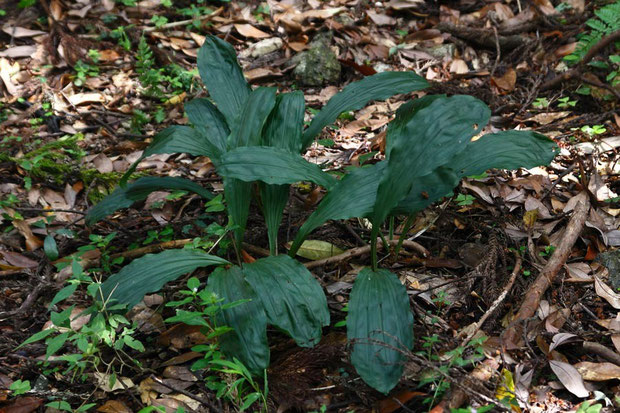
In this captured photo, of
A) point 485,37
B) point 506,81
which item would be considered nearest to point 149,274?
point 506,81

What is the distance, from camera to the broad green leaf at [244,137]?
2.17 metres

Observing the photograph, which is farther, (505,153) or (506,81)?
(506,81)

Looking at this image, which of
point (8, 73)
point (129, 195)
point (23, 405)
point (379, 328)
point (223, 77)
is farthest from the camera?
point (8, 73)

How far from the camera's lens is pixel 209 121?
2469 mm

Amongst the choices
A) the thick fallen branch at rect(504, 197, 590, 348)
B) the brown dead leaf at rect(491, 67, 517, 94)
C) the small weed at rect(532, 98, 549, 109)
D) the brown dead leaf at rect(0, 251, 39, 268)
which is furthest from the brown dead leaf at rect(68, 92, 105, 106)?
the thick fallen branch at rect(504, 197, 590, 348)

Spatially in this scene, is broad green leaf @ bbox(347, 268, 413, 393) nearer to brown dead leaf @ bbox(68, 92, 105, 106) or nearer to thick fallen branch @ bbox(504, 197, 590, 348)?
thick fallen branch @ bbox(504, 197, 590, 348)

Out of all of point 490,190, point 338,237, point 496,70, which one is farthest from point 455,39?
point 338,237

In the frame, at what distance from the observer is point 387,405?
176 centimetres

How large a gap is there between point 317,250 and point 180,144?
0.69 metres

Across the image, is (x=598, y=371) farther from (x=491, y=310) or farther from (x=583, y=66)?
(x=583, y=66)

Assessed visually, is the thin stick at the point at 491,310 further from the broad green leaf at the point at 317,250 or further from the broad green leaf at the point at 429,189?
the broad green leaf at the point at 317,250

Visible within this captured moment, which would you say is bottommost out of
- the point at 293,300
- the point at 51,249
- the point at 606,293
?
the point at 606,293

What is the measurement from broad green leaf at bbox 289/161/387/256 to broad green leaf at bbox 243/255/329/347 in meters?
0.20

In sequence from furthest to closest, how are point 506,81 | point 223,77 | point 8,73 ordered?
point 8,73 < point 506,81 < point 223,77
